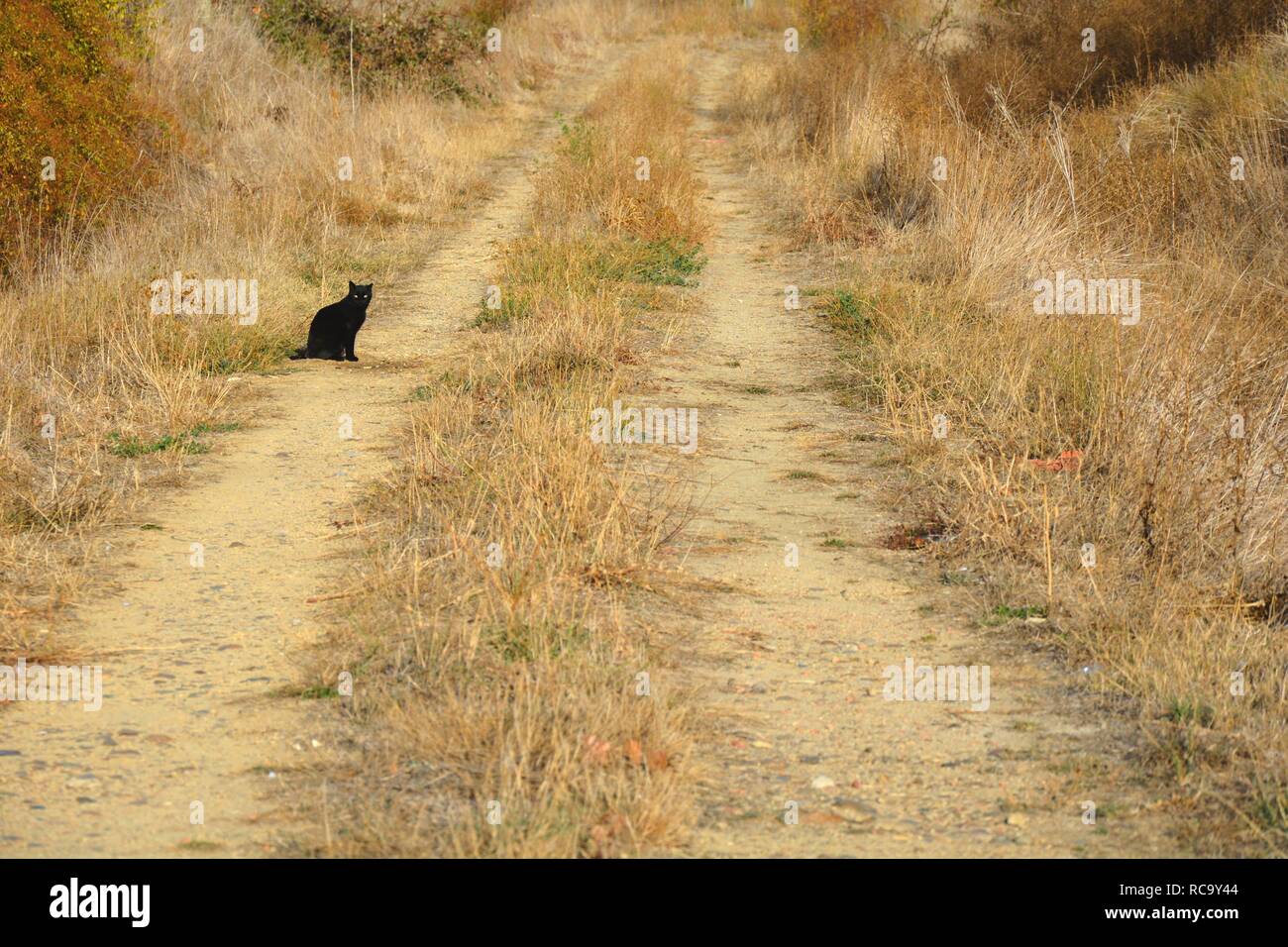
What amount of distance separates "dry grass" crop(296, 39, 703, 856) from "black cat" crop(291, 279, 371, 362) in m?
0.81

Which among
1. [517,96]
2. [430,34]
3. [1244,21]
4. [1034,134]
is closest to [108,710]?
[1034,134]

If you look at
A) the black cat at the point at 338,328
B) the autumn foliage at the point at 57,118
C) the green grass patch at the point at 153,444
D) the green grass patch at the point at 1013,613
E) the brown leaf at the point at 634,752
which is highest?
the autumn foliage at the point at 57,118

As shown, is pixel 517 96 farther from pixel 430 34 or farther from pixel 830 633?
pixel 830 633

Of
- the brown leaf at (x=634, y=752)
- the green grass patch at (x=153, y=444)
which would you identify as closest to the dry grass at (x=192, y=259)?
the green grass patch at (x=153, y=444)

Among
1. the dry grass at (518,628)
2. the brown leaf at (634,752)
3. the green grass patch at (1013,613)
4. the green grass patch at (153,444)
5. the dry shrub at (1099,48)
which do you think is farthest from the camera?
the dry shrub at (1099,48)

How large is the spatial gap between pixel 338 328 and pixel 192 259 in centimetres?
185

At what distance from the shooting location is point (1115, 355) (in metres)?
6.29

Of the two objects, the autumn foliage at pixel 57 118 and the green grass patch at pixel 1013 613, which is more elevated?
the autumn foliage at pixel 57 118

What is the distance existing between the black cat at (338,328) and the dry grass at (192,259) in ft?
0.86

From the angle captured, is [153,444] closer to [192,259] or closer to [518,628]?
[518,628]

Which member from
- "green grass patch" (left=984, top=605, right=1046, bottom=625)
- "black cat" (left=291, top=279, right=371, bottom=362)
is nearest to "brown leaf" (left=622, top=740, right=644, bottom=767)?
"green grass patch" (left=984, top=605, right=1046, bottom=625)

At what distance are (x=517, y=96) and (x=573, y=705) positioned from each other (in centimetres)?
1873

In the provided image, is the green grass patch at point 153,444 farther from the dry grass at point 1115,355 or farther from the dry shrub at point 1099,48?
the dry shrub at point 1099,48

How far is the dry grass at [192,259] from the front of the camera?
5.52m
